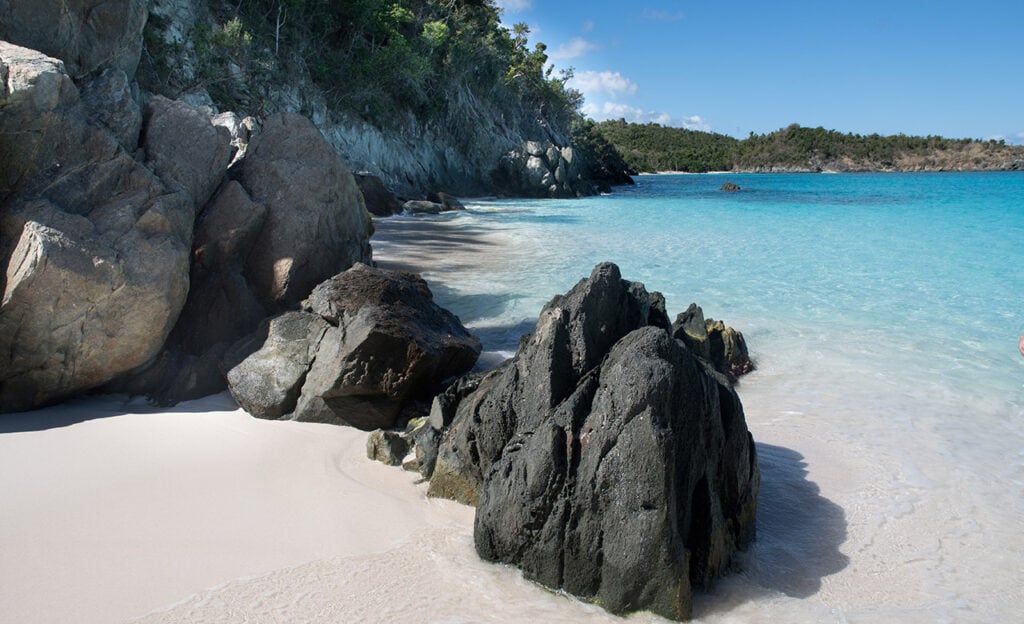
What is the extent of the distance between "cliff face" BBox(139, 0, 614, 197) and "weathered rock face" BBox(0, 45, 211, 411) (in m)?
10.1

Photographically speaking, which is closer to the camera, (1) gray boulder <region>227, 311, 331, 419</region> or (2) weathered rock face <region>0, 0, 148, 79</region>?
(1) gray boulder <region>227, 311, 331, 419</region>

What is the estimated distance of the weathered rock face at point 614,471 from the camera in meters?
3.70

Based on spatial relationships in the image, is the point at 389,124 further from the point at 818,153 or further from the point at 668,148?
the point at 668,148

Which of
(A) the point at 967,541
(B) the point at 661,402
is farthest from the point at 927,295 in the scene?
(B) the point at 661,402

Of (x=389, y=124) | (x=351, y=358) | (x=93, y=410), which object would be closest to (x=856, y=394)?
(x=351, y=358)

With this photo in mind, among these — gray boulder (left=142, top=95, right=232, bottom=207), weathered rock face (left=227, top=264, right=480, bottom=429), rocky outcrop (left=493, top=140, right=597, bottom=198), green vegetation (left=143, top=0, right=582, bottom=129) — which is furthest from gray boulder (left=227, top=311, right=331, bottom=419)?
rocky outcrop (left=493, top=140, right=597, bottom=198)

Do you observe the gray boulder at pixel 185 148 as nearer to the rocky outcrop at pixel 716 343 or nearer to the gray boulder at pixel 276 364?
the gray boulder at pixel 276 364

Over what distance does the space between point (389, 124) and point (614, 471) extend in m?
36.7

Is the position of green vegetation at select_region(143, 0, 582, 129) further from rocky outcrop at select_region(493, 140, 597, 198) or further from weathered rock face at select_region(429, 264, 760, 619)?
weathered rock face at select_region(429, 264, 760, 619)

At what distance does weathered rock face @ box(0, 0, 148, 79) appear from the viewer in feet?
21.9

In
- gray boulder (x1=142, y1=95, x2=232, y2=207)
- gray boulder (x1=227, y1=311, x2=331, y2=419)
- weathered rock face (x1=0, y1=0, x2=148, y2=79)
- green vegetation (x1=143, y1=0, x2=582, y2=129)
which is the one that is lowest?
gray boulder (x1=227, y1=311, x2=331, y2=419)

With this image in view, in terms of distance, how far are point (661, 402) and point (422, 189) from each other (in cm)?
3591

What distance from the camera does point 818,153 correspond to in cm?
12494

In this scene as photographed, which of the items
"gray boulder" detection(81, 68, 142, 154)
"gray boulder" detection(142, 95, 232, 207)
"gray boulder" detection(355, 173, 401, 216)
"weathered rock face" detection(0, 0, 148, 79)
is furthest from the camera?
"gray boulder" detection(355, 173, 401, 216)
